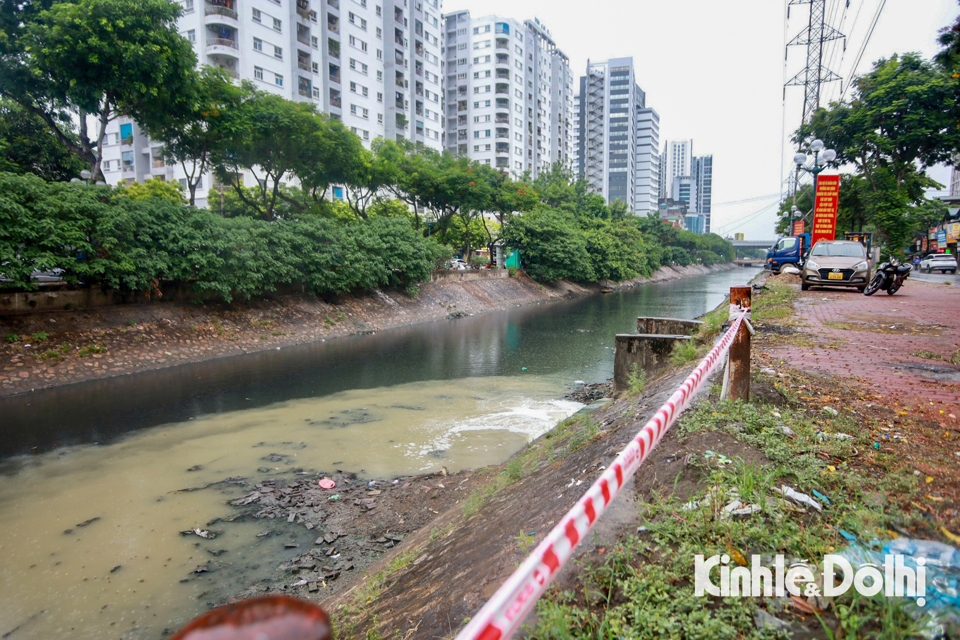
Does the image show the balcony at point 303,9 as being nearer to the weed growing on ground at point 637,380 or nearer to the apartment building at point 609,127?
the weed growing on ground at point 637,380

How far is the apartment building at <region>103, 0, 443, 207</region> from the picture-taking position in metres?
39.4

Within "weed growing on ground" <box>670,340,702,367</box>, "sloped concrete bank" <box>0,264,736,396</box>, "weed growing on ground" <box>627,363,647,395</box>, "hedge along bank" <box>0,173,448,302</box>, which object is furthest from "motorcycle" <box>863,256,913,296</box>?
"hedge along bank" <box>0,173,448,302</box>

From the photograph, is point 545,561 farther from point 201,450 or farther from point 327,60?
point 327,60

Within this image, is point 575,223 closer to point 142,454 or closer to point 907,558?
point 142,454

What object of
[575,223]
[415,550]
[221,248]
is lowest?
[415,550]

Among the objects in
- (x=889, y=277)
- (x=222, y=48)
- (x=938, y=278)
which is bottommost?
(x=938, y=278)

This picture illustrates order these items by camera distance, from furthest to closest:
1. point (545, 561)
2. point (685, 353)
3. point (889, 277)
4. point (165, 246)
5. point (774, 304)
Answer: point (165, 246), point (889, 277), point (774, 304), point (685, 353), point (545, 561)

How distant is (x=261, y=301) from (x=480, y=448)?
1378 cm

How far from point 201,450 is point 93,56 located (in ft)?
39.3

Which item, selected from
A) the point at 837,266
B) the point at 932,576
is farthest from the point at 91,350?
the point at 837,266

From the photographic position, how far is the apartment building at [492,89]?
251 feet

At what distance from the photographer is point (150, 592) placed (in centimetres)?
461

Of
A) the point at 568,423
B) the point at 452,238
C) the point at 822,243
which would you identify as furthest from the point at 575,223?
the point at 568,423

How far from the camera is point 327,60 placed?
4769 centimetres
